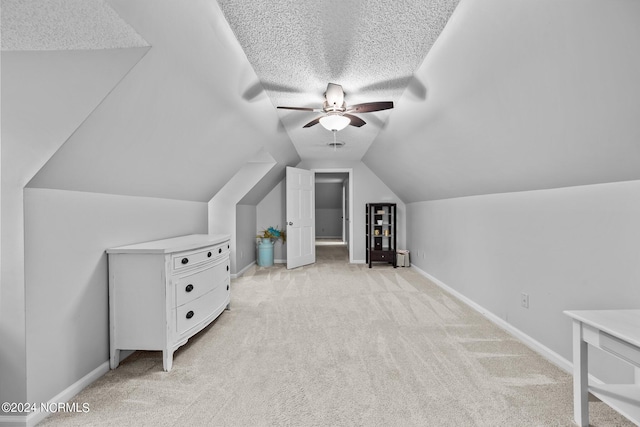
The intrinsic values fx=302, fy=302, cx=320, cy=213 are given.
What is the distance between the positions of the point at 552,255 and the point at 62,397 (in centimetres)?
331

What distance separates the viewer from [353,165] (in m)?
6.33

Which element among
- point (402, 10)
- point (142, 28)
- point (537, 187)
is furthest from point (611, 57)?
point (142, 28)

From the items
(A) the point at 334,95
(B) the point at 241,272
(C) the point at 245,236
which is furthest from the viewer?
(C) the point at 245,236

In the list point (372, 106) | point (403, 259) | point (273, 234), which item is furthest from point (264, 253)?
point (372, 106)

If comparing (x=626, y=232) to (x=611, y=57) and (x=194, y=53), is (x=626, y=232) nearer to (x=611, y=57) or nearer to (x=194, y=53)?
(x=611, y=57)

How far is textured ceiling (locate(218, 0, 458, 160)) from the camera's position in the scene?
1647 millimetres

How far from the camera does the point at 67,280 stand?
5.94 ft

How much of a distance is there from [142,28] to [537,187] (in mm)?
2743

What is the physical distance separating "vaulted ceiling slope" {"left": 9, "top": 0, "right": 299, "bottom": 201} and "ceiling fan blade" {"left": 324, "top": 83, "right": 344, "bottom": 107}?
0.63m

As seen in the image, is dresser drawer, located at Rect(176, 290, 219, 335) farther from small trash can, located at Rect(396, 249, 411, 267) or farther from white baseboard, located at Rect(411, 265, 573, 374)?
small trash can, located at Rect(396, 249, 411, 267)

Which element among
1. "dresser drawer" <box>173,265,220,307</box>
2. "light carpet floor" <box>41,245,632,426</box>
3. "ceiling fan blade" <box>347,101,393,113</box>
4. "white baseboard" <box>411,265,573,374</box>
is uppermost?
"ceiling fan blade" <box>347,101,393,113</box>

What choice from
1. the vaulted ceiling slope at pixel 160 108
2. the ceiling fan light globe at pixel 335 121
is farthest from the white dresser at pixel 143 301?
the ceiling fan light globe at pixel 335 121

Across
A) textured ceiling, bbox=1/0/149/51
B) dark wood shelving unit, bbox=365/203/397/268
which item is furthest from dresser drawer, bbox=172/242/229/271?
dark wood shelving unit, bbox=365/203/397/268

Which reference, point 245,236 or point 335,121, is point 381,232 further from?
point 335,121
